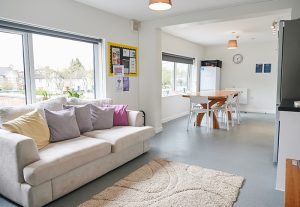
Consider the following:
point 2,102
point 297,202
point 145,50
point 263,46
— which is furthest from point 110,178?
point 263,46

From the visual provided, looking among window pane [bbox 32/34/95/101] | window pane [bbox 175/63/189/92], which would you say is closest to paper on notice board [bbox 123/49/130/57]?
window pane [bbox 32/34/95/101]

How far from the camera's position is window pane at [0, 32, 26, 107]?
9.09ft

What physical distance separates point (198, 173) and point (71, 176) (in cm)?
→ 146

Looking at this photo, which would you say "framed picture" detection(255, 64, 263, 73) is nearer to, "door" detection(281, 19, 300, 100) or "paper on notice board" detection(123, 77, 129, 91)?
"door" detection(281, 19, 300, 100)

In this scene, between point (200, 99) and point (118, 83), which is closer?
point (118, 83)

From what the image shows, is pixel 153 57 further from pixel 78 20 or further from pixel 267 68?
pixel 267 68

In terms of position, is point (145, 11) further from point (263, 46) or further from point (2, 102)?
point (263, 46)

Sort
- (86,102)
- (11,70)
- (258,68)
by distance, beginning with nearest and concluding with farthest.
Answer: (11,70) < (86,102) < (258,68)

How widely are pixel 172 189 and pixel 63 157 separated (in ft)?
3.75

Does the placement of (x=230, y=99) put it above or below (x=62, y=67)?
below

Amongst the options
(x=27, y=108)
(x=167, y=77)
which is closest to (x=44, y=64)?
(x=27, y=108)

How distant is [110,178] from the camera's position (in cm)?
258

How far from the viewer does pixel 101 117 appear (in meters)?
3.20

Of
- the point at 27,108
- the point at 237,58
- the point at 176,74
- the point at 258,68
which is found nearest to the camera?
the point at 27,108
